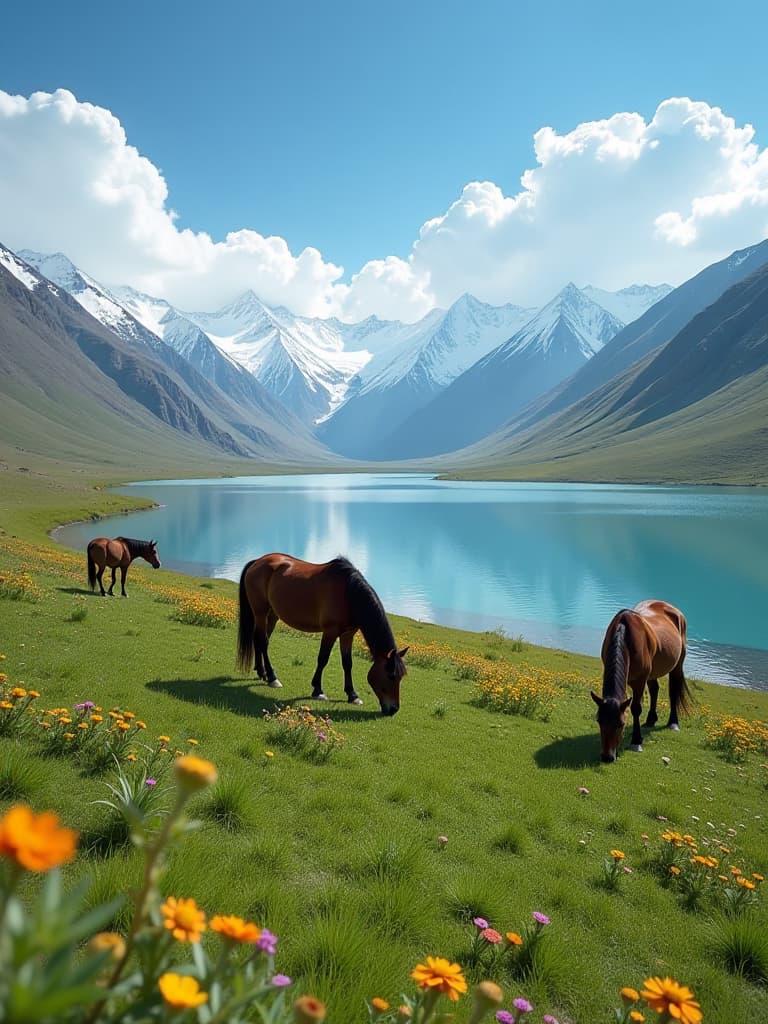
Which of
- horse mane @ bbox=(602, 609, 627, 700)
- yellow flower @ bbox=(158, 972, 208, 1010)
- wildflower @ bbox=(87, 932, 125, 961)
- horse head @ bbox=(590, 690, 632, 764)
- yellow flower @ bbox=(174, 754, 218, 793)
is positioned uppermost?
yellow flower @ bbox=(174, 754, 218, 793)

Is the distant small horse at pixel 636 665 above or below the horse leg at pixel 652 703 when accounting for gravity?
above

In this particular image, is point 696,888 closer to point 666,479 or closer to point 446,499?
point 446,499

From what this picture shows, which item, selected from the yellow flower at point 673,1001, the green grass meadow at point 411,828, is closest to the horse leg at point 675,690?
the green grass meadow at point 411,828

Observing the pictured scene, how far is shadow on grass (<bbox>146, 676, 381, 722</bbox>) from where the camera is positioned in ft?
33.6

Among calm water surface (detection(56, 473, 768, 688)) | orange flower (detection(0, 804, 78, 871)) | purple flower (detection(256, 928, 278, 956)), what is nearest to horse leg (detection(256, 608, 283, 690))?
purple flower (detection(256, 928, 278, 956))

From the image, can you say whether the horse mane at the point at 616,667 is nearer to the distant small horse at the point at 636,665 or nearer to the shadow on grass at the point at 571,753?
the distant small horse at the point at 636,665

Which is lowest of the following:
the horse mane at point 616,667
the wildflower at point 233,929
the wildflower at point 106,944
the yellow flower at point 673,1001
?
the horse mane at point 616,667

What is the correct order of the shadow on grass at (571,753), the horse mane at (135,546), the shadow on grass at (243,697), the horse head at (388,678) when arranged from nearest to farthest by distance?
the shadow on grass at (243,697) < the shadow on grass at (571,753) < the horse head at (388,678) < the horse mane at (135,546)

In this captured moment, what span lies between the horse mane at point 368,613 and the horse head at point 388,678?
0.77ft

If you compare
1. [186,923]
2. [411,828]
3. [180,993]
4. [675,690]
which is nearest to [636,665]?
[675,690]

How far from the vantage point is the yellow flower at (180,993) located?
1.47 metres

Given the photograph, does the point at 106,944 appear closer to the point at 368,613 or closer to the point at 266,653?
the point at 368,613

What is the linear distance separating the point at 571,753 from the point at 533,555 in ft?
157

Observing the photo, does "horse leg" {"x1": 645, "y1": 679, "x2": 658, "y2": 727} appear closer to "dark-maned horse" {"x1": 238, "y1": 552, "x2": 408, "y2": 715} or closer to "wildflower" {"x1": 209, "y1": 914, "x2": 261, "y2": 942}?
"dark-maned horse" {"x1": 238, "y1": 552, "x2": 408, "y2": 715}
